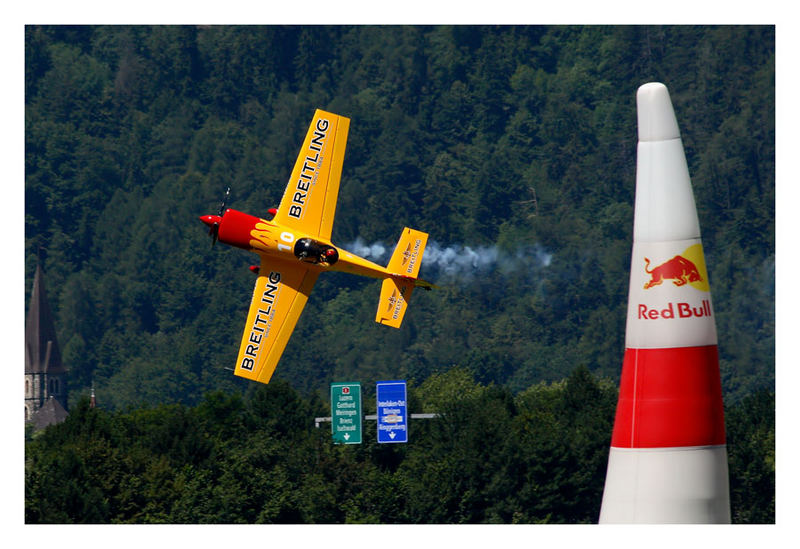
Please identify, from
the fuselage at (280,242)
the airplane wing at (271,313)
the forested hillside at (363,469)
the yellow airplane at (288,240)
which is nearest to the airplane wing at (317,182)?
the yellow airplane at (288,240)

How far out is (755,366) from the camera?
565ft

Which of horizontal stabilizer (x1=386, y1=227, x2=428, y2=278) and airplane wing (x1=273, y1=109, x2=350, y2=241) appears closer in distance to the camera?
airplane wing (x1=273, y1=109, x2=350, y2=241)

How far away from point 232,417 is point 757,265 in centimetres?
10783

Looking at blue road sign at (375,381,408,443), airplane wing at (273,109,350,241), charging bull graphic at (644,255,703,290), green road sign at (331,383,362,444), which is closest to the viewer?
charging bull graphic at (644,255,703,290)

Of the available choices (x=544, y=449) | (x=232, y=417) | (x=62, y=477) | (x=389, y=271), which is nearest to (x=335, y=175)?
(x=389, y=271)

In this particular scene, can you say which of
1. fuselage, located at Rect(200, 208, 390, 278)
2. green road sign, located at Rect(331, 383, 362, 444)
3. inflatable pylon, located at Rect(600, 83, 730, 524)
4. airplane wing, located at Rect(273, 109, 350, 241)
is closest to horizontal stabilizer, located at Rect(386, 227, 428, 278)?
airplane wing, located at Rect(273, 109, 350, 241)

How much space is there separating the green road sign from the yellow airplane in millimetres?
40096

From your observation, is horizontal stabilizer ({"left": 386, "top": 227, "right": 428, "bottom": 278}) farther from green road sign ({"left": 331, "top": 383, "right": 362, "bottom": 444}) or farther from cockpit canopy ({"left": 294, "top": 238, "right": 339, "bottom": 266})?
green road sign ({"left": 331, "top": 383, "right": 362, "bottom": 444})

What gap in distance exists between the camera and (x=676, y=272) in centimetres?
2756

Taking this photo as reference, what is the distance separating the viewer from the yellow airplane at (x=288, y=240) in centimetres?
4022

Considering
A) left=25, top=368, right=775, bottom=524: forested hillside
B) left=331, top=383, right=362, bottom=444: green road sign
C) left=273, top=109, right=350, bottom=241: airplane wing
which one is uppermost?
left=273, top=109, right=350, bottom=241: airplane wing

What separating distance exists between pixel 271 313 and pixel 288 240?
103 inches

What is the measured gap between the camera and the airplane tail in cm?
4353

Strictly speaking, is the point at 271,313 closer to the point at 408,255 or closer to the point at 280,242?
the point at 280,242
